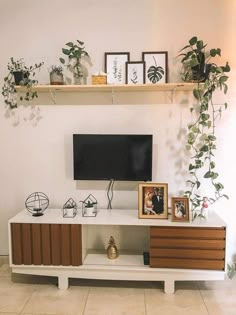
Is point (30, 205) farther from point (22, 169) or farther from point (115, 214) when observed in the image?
point (115, 214)

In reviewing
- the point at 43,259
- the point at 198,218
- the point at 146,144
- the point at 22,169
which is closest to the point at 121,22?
the point at 146,144

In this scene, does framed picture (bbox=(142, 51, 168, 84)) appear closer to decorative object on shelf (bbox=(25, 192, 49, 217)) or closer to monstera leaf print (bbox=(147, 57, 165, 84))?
monstera leaf print (bbox=(147, 57, 165, 84))

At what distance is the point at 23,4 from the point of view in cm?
281

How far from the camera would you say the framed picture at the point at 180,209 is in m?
2.52

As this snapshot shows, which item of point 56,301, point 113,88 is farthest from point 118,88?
point 56,301

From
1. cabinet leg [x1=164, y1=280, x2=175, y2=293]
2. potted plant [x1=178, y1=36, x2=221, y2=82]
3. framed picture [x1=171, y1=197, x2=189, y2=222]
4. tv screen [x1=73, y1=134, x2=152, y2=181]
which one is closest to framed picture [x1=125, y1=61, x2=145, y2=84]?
potted plant [x1=178, y1=36, x2=221, y2=82]

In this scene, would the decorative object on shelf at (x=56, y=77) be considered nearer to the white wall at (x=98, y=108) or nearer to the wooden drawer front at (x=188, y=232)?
the white wall at (x=98, y=108)

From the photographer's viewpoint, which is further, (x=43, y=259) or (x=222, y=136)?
(x=222, y=136)

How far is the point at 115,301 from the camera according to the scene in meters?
2.36

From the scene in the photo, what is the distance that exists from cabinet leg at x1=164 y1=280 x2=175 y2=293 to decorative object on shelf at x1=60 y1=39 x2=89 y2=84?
1860mm

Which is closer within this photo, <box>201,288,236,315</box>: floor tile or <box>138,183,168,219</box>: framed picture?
<box>201,288,236,315</box>: floor tile

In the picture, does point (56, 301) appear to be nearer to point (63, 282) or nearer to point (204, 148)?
point (63, 282)

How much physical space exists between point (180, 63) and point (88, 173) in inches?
49.8

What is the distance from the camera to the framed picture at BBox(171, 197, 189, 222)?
8.25 feet
